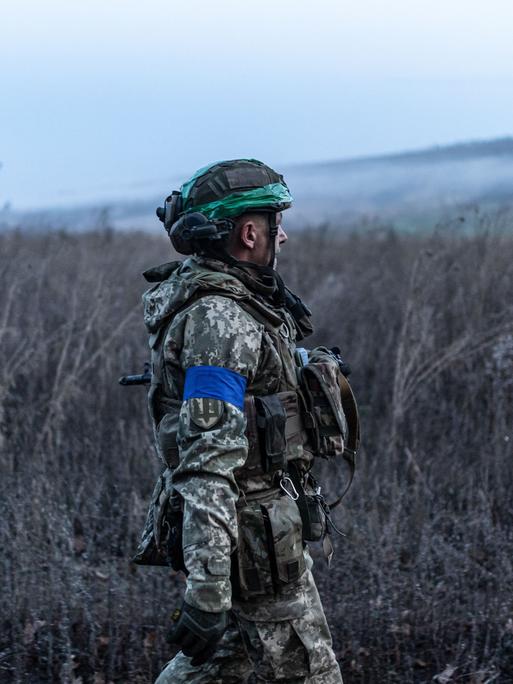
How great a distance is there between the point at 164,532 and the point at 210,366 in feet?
1.64

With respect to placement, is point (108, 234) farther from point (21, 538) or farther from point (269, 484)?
point (269, 484)

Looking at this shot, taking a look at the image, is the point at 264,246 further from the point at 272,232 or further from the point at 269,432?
the point at 269,432

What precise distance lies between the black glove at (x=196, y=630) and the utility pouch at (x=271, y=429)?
0.40 metres

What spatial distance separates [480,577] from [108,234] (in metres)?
9.38

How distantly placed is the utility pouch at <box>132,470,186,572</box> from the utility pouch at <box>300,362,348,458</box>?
0.39m

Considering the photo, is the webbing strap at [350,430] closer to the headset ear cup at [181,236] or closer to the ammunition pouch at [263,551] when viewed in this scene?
the ammunition pouch at [263,551]

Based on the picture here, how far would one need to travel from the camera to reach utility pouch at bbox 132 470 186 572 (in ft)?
7.76

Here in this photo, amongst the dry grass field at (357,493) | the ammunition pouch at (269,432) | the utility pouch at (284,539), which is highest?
the ammunition pouch at (269,432)

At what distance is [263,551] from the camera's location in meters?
2.34

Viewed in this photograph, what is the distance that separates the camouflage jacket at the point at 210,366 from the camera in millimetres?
2146

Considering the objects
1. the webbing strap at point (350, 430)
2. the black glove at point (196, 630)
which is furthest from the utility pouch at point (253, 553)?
the webbing strap at point (350, 430)

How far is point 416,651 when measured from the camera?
11.2 ft

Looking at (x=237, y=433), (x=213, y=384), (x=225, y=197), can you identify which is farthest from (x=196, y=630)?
(x=225, y=197)

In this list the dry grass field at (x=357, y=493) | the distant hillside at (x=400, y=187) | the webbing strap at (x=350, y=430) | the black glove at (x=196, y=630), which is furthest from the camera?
the distant hillside at (x=400, y=187)
